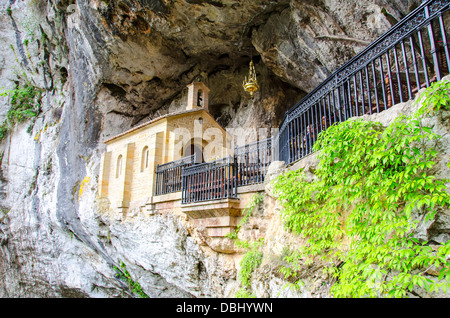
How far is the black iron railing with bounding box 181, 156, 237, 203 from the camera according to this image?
24.5 ft

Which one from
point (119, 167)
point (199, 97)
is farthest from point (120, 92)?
point (119, 167)

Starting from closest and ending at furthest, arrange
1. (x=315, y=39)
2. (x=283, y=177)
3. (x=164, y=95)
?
(x=283, y=177), (x=315, y=39), (x=164, y=95)

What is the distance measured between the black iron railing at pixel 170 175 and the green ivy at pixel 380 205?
566cm

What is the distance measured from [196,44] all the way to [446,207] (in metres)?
12.5

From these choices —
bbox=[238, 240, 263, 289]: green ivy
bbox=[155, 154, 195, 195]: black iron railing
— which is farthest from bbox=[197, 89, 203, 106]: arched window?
bbox=[238, 240, 263, 289]: green ivy

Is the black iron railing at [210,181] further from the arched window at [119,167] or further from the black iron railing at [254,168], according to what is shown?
the arched window at [119,167]

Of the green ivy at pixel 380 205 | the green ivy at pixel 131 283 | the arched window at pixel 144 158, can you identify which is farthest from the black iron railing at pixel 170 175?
the green ivy at pixel 380 205

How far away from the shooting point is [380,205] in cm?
347

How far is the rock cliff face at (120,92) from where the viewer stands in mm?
9000

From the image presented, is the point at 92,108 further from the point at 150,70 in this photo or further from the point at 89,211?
the point at 89,211

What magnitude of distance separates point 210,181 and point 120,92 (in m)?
10.1

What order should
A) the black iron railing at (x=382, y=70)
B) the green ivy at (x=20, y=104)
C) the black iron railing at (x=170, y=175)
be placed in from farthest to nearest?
the green ivy at (x=20, y=104) < the black iron railing at (x=170, y=175) < the black iron railing at (x=382, y=70)

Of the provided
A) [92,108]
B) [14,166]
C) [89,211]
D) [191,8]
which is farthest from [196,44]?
[14,166]

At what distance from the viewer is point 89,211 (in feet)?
39.9
